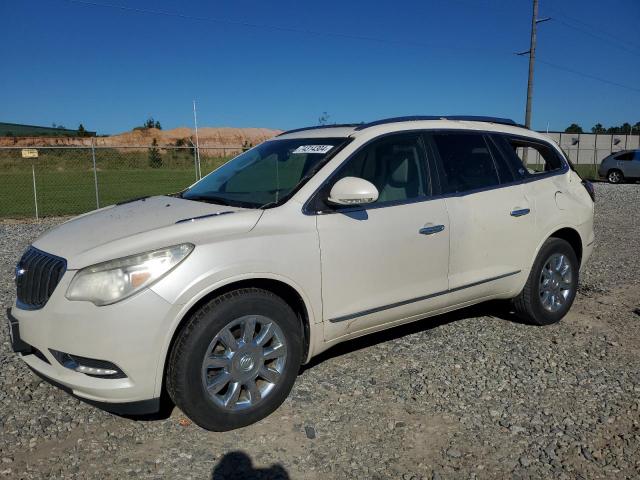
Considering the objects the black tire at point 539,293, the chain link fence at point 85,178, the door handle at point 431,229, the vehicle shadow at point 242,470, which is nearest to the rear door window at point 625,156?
the chain link fence at point 85,178

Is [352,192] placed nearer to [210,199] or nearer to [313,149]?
[313,149]

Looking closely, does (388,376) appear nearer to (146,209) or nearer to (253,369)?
(253,369)

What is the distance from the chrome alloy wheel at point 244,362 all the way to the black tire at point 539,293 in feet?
8.12

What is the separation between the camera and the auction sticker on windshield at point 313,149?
12.9ft

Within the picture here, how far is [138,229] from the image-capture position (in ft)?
10.5

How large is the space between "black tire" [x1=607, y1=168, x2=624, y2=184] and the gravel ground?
74.6ft

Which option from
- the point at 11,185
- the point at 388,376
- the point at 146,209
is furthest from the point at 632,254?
the point at 11,185

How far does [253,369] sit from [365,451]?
0.79 metres

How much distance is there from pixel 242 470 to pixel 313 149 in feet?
7.25

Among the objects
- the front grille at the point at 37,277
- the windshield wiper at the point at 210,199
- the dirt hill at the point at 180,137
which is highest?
the dirt hill at the point at 180,137

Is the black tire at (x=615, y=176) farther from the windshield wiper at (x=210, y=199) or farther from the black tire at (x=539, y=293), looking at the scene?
the windshield wiper at (x=210, y=199)

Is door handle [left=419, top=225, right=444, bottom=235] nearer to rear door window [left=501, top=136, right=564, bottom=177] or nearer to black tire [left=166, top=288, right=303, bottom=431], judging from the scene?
black tire [left=166, top=288, right=303, bottom=431]

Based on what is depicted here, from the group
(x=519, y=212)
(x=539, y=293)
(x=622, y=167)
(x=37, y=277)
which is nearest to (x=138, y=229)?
(x=37, y=277)

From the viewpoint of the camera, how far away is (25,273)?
333cm
